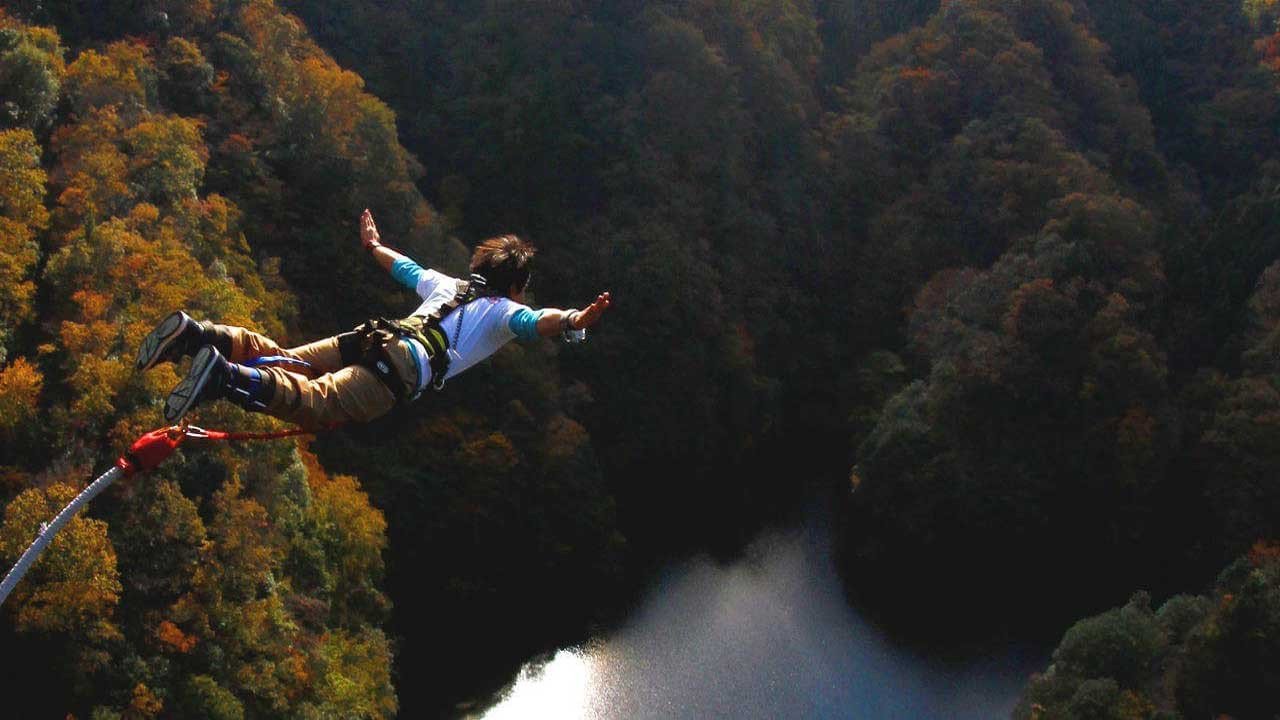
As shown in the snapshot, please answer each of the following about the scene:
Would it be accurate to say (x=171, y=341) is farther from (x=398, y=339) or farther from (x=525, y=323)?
(x=525, y=323)

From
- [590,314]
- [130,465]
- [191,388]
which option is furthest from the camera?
[590,314]

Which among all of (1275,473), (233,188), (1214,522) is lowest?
(233,188)

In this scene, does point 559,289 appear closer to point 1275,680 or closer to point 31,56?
point 31,56

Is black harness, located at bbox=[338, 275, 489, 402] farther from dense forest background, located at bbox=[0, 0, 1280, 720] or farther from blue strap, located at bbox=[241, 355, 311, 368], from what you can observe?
dense forest background, located at bbox=[0, 0, 1280, 720]

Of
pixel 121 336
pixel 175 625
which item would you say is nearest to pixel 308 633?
pixel 175 625

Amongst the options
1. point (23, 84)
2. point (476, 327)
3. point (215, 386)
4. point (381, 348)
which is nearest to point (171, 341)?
point (215, 386)

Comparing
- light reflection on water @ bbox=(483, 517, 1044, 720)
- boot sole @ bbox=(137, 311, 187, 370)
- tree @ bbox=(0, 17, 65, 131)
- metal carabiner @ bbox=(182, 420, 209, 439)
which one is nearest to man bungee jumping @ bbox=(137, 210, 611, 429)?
boot sole @ bbox=(137, 311, 187, 370)
